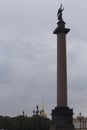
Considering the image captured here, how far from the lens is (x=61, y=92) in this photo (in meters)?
36.2

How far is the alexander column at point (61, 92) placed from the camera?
116ft

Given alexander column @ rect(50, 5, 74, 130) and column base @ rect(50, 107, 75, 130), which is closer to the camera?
column base @ rect(50, 107, 75, 130)

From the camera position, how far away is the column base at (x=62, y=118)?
35062mm

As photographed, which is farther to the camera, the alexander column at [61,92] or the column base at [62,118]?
the alexander column at [61,92]

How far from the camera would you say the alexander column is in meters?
35.3

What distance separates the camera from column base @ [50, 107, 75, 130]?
35.1 meters

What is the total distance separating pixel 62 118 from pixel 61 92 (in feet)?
7.80

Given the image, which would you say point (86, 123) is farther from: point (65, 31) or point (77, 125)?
point (65, 31)

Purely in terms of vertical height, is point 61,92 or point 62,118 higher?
point 61,92

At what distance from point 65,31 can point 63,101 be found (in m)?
6.83

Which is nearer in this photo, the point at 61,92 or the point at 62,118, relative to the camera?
the point at 62,118

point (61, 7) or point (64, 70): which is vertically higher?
point (61, 7)

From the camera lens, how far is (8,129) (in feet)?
270

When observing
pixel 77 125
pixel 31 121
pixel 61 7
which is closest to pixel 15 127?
pixel 31 121
